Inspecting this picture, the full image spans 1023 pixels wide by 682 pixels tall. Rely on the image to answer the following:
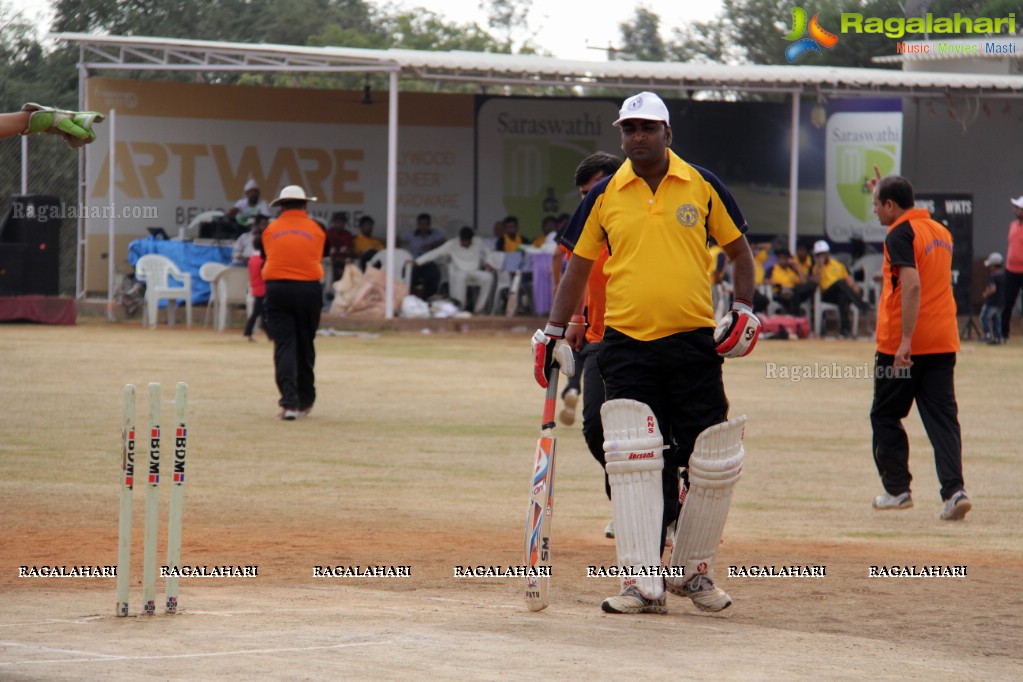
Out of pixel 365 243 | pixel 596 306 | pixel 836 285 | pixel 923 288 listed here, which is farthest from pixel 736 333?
pixel 365 243

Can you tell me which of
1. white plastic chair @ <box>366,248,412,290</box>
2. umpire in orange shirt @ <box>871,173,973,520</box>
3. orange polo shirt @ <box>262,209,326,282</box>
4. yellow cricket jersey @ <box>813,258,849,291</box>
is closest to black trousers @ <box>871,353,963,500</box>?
umpire in orange shirt @ <box>871,173,973,520</box>

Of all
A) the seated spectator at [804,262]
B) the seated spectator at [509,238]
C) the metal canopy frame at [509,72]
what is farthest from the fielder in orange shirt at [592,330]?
the seated spectator at [509,238]

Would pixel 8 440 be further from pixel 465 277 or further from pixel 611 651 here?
pixel 465 277

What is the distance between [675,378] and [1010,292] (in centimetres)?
2000

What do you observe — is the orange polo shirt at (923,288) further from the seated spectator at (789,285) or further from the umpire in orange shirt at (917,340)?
the seated spectator at (789,285)

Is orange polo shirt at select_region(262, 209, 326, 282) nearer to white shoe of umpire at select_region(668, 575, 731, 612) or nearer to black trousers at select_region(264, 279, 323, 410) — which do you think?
black trousers at select_region(264, 279, 323, 410)

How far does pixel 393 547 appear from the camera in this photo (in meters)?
8.29

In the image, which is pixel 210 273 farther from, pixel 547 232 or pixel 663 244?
pixel 663 244

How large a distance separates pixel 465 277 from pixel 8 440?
1600 cm

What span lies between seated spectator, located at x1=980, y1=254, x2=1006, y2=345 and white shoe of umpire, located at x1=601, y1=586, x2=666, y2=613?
69.4 ft

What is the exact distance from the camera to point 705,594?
6484 mm

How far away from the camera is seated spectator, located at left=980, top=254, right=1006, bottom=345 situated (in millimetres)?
26172

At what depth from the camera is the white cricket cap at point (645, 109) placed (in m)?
6.45

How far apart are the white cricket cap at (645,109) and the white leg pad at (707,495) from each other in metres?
1.34
